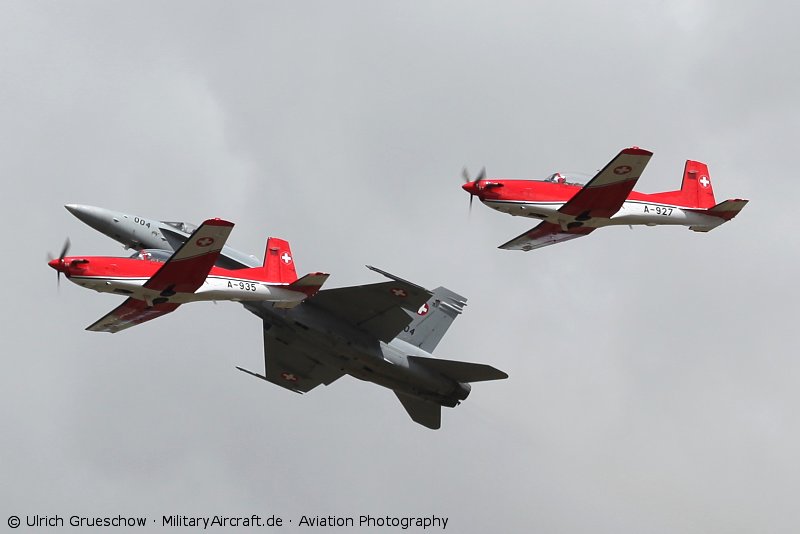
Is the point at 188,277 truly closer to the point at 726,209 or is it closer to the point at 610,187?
the point at 610,187

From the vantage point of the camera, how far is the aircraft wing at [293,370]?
73125 mm

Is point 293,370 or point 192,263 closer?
point 192,263

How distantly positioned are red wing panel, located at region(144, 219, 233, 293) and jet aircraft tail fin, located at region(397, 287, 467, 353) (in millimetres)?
13958

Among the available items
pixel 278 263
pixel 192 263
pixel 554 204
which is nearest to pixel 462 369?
pixel 554 204

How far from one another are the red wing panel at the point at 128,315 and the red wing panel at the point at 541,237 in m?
15.0

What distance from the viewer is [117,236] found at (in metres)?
64.6

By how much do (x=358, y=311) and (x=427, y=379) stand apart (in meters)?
4.32

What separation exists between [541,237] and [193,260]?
1651 cm

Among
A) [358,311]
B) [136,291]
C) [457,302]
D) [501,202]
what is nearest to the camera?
[136,291]

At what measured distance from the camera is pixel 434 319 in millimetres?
71812

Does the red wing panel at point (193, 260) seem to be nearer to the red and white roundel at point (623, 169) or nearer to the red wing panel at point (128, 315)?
the red wing panel at point (128, 315)

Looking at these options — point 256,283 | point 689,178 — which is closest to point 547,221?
point 689,178

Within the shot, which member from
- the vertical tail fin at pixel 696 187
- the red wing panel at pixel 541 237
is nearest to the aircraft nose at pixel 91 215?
the red wing panel at pixel 541 237

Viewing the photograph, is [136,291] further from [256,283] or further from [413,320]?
[413,320]
